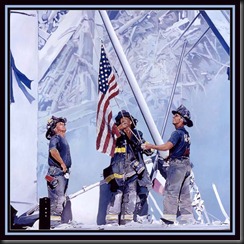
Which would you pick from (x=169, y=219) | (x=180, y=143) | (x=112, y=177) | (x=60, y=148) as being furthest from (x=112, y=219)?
(x=180, y=143)

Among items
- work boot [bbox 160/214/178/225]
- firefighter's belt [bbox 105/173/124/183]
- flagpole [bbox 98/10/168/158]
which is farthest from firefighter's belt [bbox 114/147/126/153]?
work boot [bbox 160/214/178/225]

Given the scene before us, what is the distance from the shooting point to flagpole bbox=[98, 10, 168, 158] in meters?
10.2

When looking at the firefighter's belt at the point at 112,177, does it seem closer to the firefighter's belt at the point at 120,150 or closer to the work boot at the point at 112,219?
the firefighter's belt at the point at 120,150

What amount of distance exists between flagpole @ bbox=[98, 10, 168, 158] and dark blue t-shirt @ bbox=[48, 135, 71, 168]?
0.99m

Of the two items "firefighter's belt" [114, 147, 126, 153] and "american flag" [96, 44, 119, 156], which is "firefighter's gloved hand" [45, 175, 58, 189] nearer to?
"american flag" [96, 44, 119, 156]

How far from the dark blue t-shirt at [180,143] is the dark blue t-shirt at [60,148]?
1.21 metres

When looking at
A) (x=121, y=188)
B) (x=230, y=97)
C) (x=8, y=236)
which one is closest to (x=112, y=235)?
(x=121, y=188)

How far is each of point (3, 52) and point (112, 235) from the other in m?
2.50

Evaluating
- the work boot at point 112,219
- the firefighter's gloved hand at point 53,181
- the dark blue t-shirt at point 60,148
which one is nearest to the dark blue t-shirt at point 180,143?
the work boot at point 112,219

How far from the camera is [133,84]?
33.6 feet

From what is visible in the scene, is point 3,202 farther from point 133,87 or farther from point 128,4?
point 128,4

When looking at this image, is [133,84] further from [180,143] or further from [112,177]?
[112,177]

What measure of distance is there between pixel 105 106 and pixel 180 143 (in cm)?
98

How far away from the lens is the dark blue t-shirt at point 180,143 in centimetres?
1027
